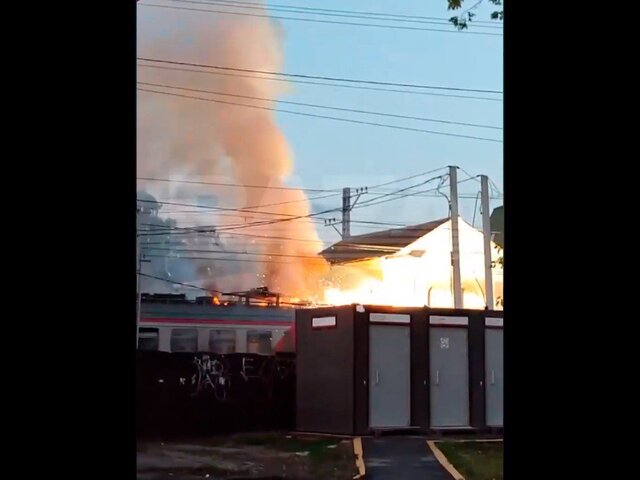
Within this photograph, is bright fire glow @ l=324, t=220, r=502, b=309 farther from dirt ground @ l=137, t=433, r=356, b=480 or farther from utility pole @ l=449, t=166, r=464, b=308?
dirt ground @ l=137, t=433, r=356, b=480

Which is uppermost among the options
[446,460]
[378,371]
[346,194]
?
[346,194]

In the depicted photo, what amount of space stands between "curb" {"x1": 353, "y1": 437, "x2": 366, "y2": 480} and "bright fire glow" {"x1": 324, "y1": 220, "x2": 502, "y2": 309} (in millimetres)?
3902

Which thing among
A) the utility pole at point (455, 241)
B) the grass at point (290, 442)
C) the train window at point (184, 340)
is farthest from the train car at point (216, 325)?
the utility pole at point (455, 241)

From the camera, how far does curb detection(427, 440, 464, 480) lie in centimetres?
797

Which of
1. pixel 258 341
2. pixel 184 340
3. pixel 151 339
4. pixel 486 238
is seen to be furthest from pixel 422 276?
pixel 151 339

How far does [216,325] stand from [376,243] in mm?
3518

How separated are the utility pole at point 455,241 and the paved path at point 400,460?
4.07 m

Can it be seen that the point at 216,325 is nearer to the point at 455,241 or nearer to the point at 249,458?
the point at 455,241

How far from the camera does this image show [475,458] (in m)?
9.18

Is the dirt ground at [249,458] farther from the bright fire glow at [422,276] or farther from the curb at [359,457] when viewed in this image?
the bright fire glow at [422,276]
